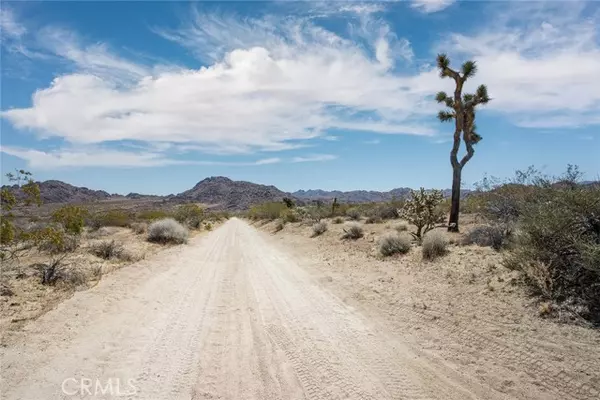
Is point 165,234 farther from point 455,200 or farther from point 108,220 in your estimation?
point 455,200

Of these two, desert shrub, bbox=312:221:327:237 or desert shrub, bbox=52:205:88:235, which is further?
desert shrub, bbox=312:221:327:237

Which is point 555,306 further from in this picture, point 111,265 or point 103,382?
point 111,265

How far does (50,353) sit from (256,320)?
3.33 metres

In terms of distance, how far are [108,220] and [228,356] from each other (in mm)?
27998

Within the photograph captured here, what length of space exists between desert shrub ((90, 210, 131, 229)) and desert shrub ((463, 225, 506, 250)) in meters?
24.6

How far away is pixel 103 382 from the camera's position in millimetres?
5148

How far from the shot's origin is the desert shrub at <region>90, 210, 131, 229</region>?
29370mm

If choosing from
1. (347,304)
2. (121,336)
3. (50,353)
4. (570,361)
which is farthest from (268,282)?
(570,361)

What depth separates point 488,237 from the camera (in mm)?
13406

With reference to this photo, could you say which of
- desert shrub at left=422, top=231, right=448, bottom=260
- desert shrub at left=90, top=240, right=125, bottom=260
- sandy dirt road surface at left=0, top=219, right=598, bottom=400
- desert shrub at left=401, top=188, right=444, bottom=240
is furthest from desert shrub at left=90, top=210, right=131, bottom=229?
desert shrub at left=422, top=231, right=448, bottom=260

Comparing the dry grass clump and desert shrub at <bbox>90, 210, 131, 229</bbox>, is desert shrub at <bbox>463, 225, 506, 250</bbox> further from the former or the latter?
desert shrub at <bbox>90, 210, 131, 229</bbox>

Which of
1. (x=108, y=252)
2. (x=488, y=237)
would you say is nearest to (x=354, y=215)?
→ (x=488, y=237)

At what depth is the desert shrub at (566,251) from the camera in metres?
6.85

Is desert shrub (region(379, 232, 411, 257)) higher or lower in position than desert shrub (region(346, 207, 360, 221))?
Answer: lower
